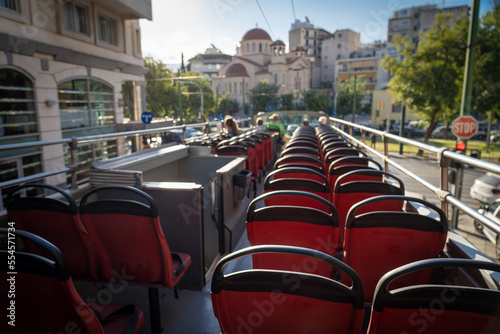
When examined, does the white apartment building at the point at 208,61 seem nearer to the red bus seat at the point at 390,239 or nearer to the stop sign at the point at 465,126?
the stop sign at the point at 465,126

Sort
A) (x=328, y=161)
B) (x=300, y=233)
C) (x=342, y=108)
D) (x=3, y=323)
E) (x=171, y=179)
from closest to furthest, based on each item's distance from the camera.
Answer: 1. (x=3, y=323)
2. (x=300, y=233)
3. (x=328, y=161)
4. (x=171, y=179)
5. (x=342, y=108)

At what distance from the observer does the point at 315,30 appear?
10300 centimetres

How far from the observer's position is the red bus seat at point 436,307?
3.87 ft

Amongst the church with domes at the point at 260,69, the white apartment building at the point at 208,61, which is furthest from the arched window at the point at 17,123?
the white apartment building at the point at 208,61

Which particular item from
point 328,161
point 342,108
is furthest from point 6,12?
point 342,108

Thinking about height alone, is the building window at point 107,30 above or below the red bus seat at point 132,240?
above

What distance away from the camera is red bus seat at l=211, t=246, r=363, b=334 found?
1.29 m

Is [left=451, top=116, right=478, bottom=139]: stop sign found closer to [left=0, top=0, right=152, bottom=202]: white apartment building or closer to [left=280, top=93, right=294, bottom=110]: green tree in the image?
[left=0, top=0, right=152, bottom=202]: white apartment building

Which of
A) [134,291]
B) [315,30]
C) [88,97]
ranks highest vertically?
[315,30]

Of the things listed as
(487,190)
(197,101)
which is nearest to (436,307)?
(487,190)

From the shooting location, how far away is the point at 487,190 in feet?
36.2

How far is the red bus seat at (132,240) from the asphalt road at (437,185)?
353cm

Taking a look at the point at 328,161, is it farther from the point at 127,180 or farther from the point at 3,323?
the point at 3,323

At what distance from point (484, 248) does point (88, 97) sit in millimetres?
16450
